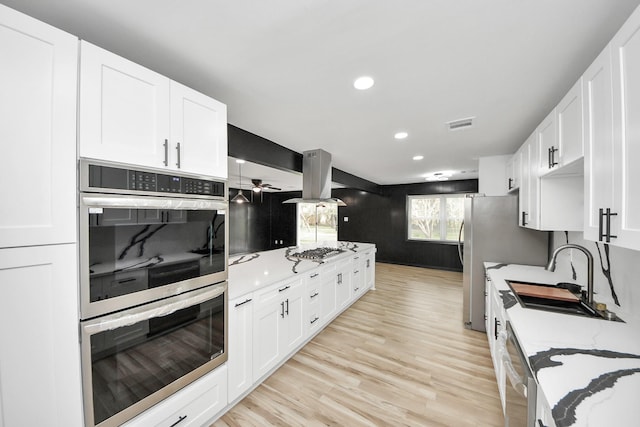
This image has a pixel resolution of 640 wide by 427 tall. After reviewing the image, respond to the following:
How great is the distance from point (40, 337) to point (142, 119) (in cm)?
104

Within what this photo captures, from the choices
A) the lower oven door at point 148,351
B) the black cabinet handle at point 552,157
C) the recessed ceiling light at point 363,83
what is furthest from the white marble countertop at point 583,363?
the recessed ceiling light at point 363,83

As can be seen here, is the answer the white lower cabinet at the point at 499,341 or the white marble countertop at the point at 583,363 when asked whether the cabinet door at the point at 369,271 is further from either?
the white marble countertop at the point at 583,363

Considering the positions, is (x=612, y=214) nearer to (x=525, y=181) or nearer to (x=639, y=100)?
(x=639, y=100)

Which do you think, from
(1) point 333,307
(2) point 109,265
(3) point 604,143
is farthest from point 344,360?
(3) point 604,143

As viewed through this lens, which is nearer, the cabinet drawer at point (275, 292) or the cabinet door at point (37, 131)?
the cabinet door at point (37, 131)

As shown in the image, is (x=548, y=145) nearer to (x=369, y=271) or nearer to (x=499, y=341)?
(x=499, y=341)

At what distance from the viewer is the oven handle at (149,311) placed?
106cm

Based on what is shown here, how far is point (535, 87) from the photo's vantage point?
176 centimetres

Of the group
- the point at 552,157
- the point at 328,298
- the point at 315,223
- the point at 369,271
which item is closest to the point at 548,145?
the point at 552,157

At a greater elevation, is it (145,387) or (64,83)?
(64,83)

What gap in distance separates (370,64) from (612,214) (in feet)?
4.59

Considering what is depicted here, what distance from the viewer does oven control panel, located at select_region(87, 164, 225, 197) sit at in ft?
3.53

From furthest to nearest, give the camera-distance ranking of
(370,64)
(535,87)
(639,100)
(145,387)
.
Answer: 1. (535,87)
2. (370,64)
3. (145,387)
4. (639,100)

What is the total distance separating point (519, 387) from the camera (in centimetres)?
107
